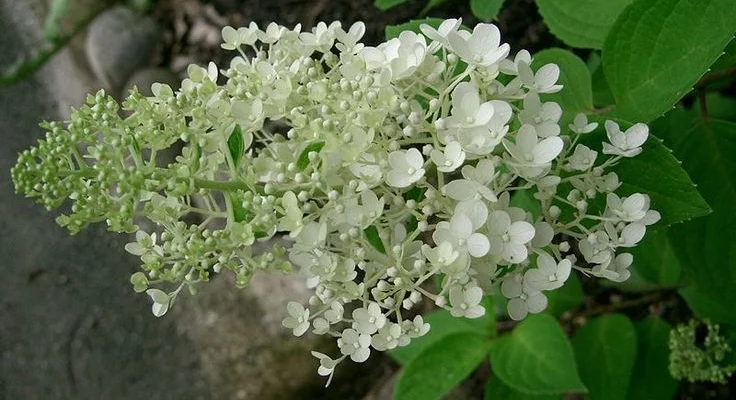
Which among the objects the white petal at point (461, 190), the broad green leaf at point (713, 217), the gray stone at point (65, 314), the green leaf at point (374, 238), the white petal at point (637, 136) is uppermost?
the white petal at point (461, 190)

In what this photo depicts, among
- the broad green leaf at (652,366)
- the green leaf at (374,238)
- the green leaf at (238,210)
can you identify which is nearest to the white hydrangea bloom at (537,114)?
the green leaf at (374,238)

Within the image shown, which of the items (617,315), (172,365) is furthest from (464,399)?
(172,365)

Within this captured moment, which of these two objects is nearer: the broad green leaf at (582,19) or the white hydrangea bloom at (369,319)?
the white hydrangea bloom at (369,319)

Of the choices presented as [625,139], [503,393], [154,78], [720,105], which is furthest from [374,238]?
[154,78]

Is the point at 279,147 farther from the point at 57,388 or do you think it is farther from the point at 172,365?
the point at 57,388

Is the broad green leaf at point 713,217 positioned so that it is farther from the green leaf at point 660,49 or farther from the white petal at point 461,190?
the white petal at point 461,190

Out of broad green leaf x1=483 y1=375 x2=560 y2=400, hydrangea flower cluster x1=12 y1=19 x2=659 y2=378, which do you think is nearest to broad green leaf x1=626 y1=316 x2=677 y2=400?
broad green leaf x1=483 y1=375 x2=560 y2=400

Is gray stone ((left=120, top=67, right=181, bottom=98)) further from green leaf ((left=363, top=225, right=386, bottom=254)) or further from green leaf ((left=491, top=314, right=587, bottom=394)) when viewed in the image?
green leaf ((left=363, top=225, right=386, bottom=254))
